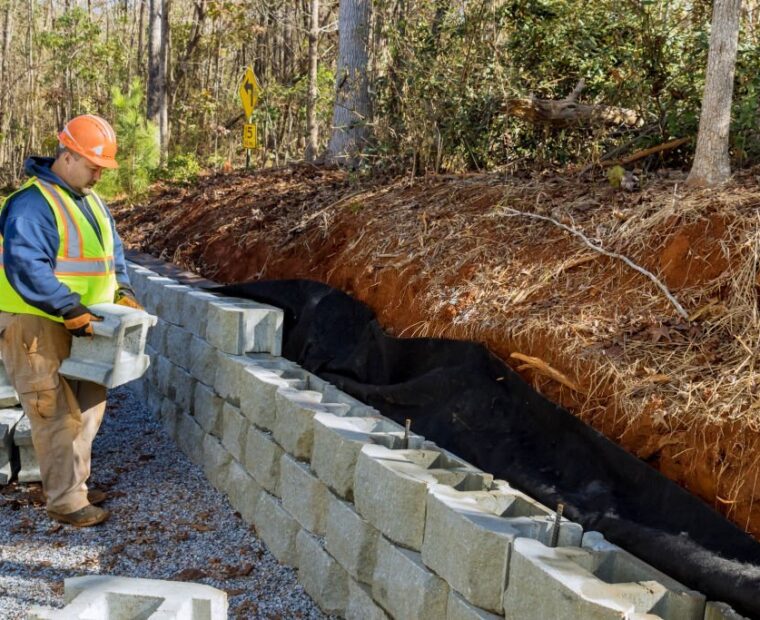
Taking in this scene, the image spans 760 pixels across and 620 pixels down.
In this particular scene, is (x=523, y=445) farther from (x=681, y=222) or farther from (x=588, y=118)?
(x=588, y=118)

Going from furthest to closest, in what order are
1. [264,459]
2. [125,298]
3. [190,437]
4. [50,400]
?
[190,437], [125,298], [50,400], [264,459]

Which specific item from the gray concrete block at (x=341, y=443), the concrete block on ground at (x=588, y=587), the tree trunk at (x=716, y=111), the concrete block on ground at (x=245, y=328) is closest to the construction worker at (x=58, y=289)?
the concrete block on ground at (x=245, y=328)

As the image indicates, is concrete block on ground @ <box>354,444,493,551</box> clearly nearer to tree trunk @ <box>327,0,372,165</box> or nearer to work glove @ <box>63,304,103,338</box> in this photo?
work glove @ <box>63,304,103,338</box>

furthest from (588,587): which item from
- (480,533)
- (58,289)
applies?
(58,289)

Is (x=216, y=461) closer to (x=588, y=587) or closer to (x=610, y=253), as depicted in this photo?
(x=610, y=253)

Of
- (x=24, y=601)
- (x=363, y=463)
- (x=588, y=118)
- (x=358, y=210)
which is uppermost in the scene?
(x=588, y=118)

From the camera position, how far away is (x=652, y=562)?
331 centimetres

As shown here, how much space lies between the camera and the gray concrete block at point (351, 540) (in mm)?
3965

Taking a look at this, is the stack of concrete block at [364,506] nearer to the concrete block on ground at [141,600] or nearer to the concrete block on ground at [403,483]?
the concrete block on ground at [403,483]

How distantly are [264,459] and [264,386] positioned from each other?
43 centimetres

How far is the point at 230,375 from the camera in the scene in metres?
5.77

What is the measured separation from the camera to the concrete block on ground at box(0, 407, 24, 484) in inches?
232

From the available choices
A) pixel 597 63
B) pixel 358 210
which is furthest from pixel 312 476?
pixel 597 63

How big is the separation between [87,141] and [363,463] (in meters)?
2.72
